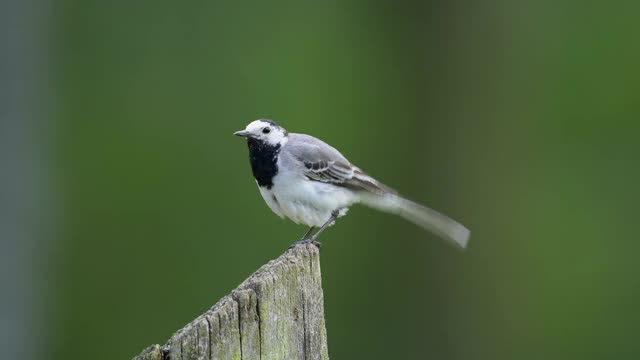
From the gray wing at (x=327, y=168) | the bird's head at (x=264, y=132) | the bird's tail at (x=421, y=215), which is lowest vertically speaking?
the bird's tail at (x=421, y=215)

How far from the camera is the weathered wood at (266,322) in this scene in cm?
295

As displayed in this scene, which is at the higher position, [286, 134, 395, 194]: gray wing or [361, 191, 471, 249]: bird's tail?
[286, 134, 395, 194]: gray wing

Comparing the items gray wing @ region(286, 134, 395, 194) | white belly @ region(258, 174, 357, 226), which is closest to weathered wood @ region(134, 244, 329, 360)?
white belly @ region(258, 174, 357, 226)

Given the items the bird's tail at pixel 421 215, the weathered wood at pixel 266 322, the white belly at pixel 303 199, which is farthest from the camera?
the white belly at pixel 303 199

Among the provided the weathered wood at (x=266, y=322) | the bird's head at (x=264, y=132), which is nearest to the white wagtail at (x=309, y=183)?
the bird's head at (x=264, y=132)

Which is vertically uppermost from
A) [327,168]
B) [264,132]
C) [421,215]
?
[264,132]

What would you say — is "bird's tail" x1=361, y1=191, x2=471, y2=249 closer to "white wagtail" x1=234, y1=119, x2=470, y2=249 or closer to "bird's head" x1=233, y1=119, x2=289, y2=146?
"white wagtail" x1=234, y1=119, x2=470, y2=249

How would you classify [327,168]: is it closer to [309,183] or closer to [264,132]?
[309,183]

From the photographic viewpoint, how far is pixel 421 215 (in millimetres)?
5746

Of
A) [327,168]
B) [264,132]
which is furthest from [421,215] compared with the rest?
[264,132]

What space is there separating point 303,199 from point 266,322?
2705 millimetres

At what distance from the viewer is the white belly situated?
585 cm

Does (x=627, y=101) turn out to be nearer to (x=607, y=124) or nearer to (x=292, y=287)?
(x=607, y=124)

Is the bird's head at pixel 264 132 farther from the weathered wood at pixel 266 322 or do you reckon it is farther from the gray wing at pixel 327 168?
the weathered wood at pixel 266 322
